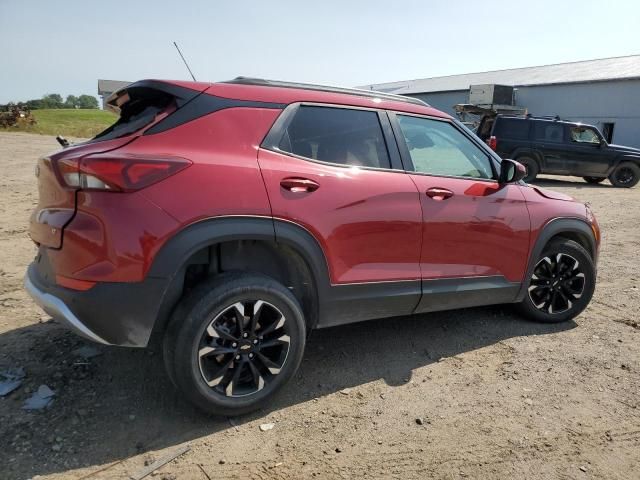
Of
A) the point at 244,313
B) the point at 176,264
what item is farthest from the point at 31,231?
the point at 244,313

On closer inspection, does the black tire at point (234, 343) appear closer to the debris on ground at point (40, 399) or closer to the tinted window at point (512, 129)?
the debris on ground at point (40, 399)

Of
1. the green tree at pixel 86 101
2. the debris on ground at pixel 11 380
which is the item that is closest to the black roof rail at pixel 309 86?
the debris on ground at pixel 11 380

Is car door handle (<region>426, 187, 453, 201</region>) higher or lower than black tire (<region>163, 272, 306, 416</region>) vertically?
higher

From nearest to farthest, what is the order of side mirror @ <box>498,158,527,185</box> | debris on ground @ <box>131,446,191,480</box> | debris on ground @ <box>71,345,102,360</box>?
debris on ground @ <box>131,446,191,480</box>, debris on ground @ <box>71,345,102,360</box>, side mirror @ <box>498,158,527,185</box>

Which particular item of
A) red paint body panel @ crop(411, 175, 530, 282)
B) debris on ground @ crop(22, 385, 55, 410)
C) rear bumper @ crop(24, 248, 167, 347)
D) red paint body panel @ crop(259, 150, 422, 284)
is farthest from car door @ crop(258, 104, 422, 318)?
debris on ground @ crop(22, 385, 55, 410)

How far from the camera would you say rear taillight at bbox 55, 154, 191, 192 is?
2.34m

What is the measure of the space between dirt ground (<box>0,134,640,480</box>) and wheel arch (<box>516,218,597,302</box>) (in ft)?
1.87

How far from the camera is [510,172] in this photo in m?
3.75

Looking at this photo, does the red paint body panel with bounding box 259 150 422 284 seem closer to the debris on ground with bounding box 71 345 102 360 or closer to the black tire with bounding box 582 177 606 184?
the debris on ground with bounding box 71 345 102 360

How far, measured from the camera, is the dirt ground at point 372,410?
2418mm

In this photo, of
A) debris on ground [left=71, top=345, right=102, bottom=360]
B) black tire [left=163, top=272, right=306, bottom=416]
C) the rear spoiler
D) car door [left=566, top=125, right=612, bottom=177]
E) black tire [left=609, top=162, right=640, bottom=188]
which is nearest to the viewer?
black tire [left=163, top=272, right=306, bottom=416]

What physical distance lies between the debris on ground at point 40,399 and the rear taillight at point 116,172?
1278 millimetres

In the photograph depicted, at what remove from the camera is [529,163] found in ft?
48.0

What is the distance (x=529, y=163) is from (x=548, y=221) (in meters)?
11.7
